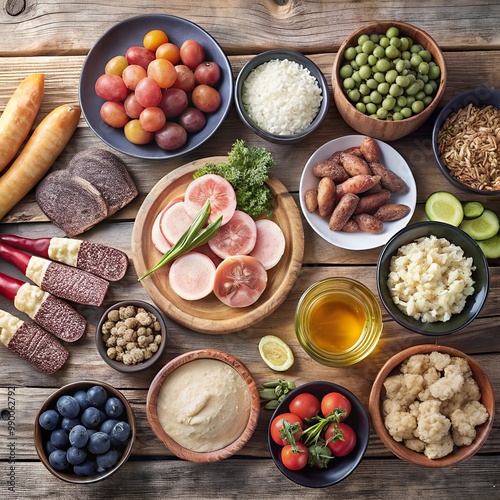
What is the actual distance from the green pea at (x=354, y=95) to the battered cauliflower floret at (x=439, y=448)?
129 centimetres

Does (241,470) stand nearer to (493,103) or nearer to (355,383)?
(355,383)

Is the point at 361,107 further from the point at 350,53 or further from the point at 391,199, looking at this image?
the point at 391,199

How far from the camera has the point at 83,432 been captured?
7.05 feet

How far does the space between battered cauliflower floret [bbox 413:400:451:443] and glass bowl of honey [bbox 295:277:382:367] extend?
29 cm

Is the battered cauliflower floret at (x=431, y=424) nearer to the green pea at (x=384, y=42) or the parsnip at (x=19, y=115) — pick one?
the green pea at (x=384, y=42)

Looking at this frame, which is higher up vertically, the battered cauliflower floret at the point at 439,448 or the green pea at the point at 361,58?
the green pea at the point at 361,58

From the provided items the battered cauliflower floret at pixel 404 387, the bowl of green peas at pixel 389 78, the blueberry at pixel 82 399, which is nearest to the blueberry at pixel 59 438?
the blueberry at pixel 82 399

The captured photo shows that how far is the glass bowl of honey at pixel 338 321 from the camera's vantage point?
230cm

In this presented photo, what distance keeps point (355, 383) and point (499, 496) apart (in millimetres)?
703

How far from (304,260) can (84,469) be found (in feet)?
3.71

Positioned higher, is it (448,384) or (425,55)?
(425,55)

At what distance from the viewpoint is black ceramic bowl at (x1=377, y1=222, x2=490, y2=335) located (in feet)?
7.38

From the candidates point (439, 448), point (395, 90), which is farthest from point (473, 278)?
point (395, 90)

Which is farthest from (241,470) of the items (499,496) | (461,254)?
(461,254)
